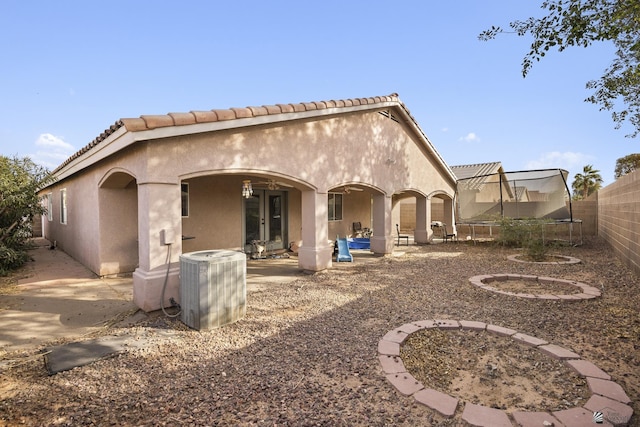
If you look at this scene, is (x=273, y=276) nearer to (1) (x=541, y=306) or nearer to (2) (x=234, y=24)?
(1) (x=541, y=306)

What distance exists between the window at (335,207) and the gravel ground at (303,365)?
7.85 metres

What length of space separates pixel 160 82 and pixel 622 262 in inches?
667

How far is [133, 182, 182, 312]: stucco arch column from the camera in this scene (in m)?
5.16

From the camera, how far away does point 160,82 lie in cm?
1319

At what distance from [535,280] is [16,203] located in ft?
43.1

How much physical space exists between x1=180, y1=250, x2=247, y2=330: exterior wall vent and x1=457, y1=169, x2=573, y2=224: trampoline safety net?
1089 centimetres

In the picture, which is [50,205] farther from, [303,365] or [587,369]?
[587,369]

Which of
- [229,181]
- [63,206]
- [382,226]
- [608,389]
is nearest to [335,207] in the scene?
[382,226]

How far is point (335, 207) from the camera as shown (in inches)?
566

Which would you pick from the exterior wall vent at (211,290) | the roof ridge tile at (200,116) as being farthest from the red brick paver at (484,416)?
the roof ridge tile at (200,116)

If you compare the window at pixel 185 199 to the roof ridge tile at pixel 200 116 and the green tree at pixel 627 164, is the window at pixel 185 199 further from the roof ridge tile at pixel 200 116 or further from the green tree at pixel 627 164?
the green tree at pixel 627 164

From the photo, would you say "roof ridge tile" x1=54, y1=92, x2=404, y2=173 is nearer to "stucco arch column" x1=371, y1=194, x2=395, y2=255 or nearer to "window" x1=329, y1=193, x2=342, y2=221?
"stucco arch column" x1=371, y1=194, x2=395, y2=255

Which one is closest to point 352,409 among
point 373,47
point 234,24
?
point 234,24

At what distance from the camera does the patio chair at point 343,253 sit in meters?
10.0
